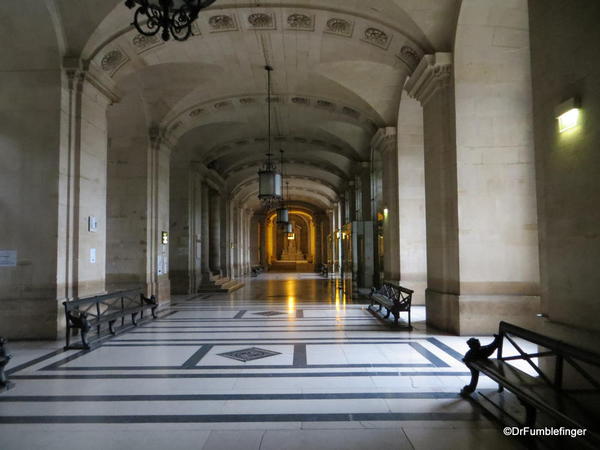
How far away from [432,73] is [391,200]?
16.3ft

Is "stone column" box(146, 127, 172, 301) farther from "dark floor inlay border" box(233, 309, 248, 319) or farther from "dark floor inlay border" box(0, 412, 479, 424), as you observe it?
"dark floor inlay border" box(0, 412, 479, 424)

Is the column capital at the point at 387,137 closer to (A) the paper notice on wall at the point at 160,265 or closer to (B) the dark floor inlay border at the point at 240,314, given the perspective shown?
(B) the dark floor inlay border at the point at 240,314

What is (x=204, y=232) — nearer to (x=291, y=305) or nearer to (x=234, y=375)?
(x=291, y=305)

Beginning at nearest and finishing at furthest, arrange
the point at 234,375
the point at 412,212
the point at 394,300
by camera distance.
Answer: the point at 234,375 < the point at 394,300 < the point at 412,212

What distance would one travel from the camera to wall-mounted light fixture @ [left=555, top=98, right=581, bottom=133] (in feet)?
11.9

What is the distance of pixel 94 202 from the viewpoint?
8.68 m

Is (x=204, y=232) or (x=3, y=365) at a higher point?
(x=204, y=232)

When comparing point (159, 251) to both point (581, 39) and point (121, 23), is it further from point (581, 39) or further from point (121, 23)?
point (581, 39)

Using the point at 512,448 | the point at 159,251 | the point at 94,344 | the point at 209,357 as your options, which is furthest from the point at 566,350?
the point at 159,251

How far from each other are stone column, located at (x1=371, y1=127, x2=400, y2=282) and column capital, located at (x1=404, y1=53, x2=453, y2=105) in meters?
3.71

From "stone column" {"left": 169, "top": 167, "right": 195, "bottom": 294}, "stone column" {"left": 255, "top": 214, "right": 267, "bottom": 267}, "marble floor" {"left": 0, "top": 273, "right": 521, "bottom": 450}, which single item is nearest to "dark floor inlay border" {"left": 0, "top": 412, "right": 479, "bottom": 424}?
"marble floor" {"left": 0, "top": 273, "right": 521, "bottom": 450}

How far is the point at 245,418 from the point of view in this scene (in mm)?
3725

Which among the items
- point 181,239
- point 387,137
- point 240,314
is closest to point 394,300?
point 240,314

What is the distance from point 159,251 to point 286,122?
7.33 meters
